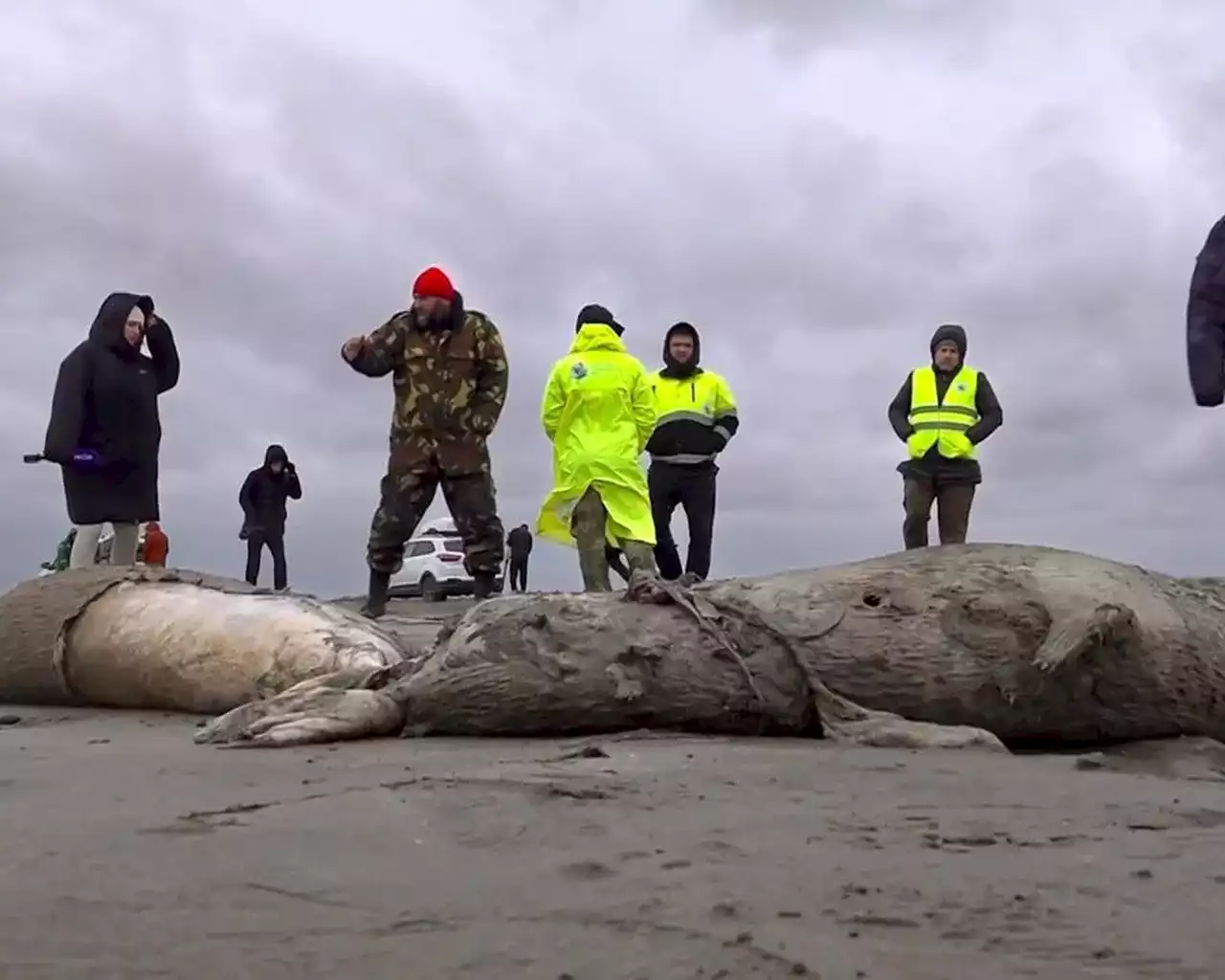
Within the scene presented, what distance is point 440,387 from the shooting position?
7125 millimetres

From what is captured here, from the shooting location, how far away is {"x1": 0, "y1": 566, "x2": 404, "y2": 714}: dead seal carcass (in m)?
4.66

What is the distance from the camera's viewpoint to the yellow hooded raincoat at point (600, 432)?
730cm

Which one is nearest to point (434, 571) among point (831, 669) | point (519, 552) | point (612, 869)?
point (519, 552)

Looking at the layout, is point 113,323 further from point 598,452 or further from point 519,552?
point 519,552

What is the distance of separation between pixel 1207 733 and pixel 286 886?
304 cm

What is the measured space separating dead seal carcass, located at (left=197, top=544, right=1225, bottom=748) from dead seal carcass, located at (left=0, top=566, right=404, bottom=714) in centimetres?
72

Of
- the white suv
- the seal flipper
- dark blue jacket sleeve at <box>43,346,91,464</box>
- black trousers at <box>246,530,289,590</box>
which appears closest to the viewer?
the seal flipper

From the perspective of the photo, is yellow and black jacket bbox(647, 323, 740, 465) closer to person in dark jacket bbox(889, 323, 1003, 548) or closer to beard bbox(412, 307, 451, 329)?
person in dark jacket bbox(889, 323, 1003, 548)

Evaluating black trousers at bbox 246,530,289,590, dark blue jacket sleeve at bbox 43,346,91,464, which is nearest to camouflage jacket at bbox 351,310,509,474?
dark blue jacket sleeve at bbox 43,346,91,464

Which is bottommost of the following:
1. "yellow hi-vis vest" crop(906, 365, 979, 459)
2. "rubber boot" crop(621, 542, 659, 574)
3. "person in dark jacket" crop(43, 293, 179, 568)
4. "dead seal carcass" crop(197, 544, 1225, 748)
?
"dead seal carcass" crop(197, 544, 1225, 748)

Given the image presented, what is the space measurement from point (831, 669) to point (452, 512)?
370 cm

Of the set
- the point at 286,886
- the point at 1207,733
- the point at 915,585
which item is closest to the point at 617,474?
the point at 915,585

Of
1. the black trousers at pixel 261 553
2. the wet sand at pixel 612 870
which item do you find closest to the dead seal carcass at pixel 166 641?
the wet sand at pixel 612 870

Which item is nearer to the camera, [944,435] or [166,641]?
[166,641]
